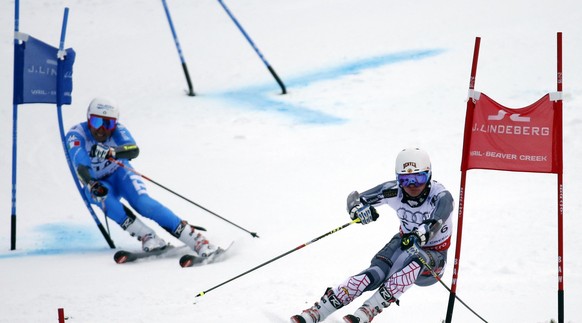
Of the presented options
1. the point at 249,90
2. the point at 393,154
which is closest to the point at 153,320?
the point at 393,154

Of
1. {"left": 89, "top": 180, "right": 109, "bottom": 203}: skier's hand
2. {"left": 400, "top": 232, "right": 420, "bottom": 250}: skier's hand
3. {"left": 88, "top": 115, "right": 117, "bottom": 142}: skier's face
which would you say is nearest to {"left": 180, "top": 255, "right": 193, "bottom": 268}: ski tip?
{"left": 89, "top": 180, "right": 109, "bottom": 203}: skier's hand

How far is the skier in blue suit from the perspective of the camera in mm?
8328

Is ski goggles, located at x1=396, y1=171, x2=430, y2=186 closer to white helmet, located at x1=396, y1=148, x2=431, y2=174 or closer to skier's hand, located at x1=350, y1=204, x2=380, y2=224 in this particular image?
white helmet, located at x1=396, y1=148, x2=431, y2=174

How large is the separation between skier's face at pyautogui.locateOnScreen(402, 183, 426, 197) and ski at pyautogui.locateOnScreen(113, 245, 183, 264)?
284 centimetres

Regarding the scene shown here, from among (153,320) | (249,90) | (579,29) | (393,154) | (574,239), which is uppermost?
(579,29)

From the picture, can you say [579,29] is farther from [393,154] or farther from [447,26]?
[393,154]

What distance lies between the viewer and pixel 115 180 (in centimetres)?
873

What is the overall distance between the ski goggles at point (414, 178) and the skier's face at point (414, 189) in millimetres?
31

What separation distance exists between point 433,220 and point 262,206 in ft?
13.1

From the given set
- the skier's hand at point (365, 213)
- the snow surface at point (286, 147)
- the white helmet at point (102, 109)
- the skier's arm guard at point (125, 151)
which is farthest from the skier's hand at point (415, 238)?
the white helmet at point (102, 109)

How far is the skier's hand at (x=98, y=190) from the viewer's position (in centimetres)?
836

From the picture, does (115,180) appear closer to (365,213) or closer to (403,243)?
(365,213)

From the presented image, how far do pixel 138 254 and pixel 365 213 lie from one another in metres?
2.61

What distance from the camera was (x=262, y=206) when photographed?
9.91 meters
